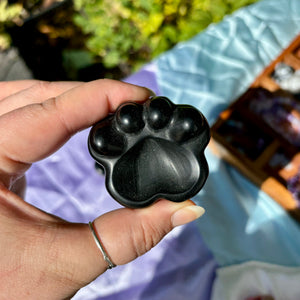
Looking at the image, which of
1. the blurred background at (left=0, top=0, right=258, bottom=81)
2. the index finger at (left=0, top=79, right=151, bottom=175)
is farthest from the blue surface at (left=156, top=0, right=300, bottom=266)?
the index finger at (left=0, top=79, right=151, bottom=175)

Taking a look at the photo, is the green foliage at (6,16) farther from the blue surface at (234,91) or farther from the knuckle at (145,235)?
the knuckle at (145,235)

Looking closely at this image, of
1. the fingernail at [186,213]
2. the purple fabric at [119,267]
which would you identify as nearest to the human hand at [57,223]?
the fingernail at [186,213]

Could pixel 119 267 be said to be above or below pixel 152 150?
below

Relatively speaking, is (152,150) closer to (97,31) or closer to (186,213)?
(186,213)

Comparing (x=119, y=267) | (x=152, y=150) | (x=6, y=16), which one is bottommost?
(x=119, y=267)

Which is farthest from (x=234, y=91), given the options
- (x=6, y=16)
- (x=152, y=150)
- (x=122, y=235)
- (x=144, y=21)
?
(x=6, y=16)

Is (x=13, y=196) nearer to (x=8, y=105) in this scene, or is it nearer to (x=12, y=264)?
(x=12, y=264)

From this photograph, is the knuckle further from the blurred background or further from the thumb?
the blurred background
